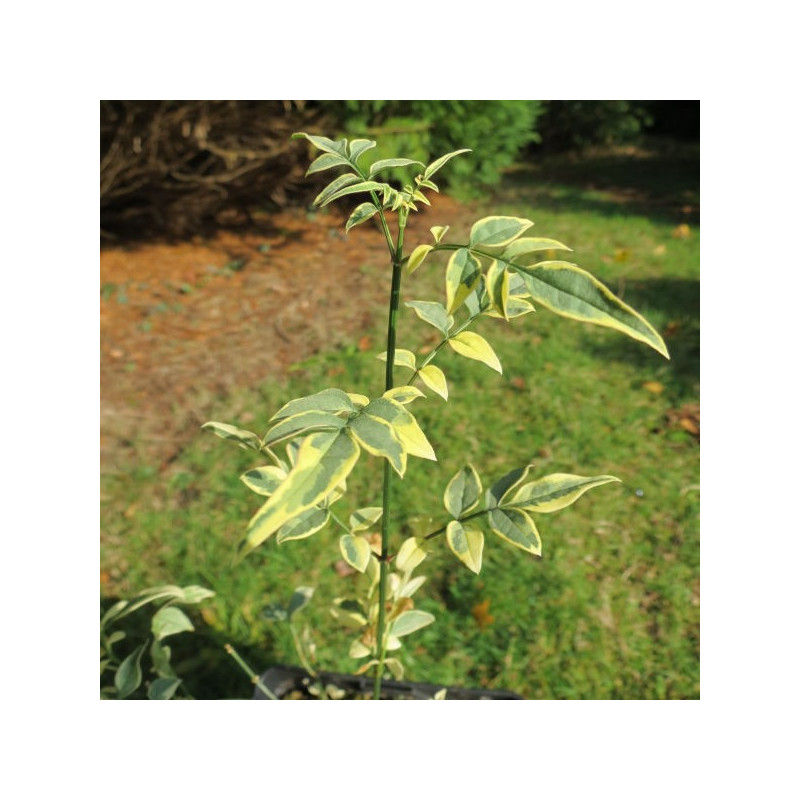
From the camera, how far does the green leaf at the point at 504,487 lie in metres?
1.18

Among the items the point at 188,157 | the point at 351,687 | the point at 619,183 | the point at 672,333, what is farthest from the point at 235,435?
the point at 619,183

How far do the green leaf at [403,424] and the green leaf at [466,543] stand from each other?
0.33 metres

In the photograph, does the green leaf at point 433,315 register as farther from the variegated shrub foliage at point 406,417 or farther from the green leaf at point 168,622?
the green leaf at point 168,622

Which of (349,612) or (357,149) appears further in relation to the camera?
(349,612)

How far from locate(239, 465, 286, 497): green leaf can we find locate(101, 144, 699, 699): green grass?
12.9 inches

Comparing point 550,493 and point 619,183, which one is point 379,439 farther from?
point 619,183

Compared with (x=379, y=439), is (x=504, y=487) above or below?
below

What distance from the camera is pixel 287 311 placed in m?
4.23

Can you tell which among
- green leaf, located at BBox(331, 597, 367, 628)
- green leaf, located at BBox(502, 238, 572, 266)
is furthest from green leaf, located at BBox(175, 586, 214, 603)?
green leaf, located at BBox(502, 238, 572, 266)

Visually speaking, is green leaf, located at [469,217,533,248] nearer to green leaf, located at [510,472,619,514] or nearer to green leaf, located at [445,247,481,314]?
green leaf, located at [445,247,481,314]

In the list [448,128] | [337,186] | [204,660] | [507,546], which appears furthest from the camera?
[448,128]

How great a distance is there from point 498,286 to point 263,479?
61cm

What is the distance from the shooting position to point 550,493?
A: 114 cm

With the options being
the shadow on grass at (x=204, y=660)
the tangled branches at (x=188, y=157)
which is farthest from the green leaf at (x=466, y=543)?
the tangled branches at (x=188, y=157)
